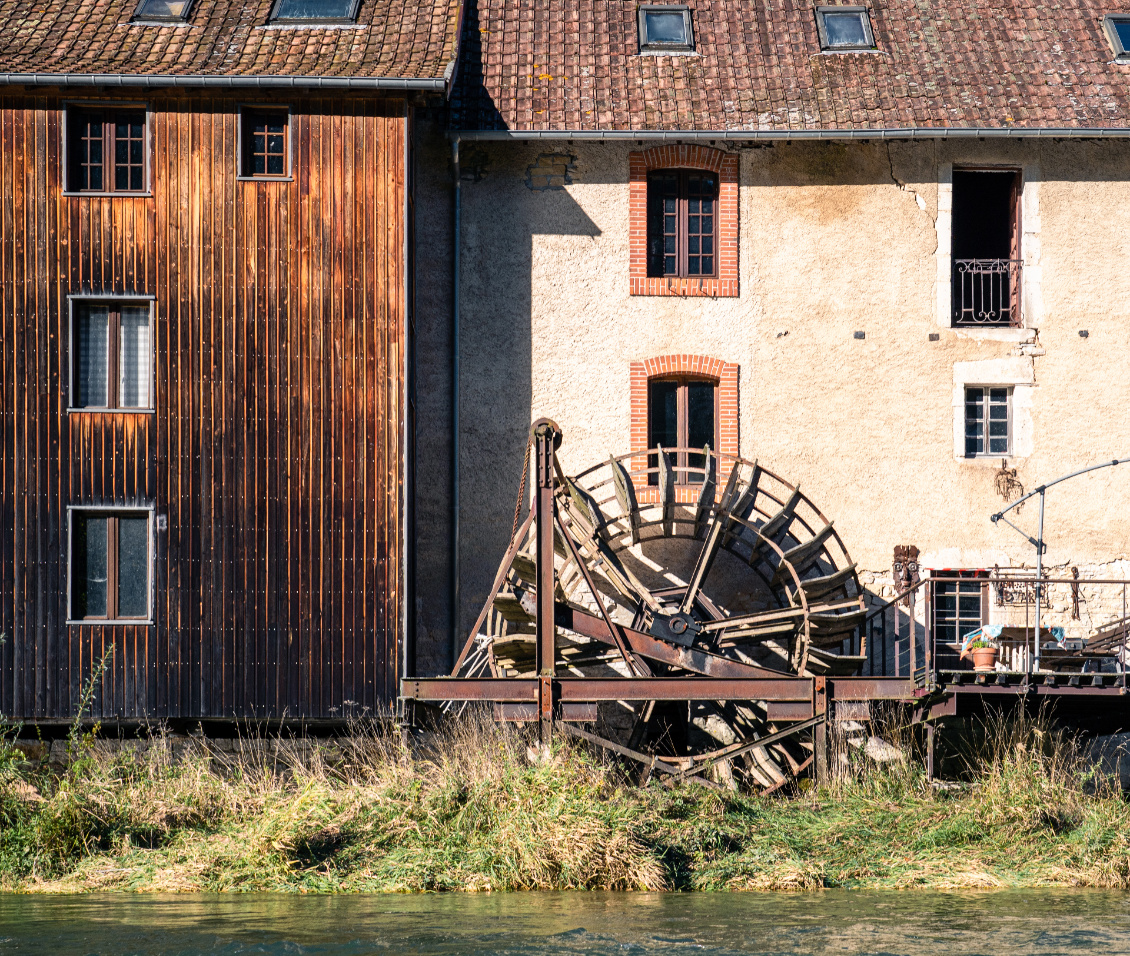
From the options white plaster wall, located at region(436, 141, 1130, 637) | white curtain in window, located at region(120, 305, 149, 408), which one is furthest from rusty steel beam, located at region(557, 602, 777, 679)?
white curtain in window, located at region(120, 305, 149, 408)

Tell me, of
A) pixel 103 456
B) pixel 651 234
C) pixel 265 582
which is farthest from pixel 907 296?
pixel 103 456

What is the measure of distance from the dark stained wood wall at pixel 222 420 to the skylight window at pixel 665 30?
3890mm

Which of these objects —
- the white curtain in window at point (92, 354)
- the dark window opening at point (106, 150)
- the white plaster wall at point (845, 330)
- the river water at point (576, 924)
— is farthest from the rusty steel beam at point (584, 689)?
the dark window opening at point (106, 150)

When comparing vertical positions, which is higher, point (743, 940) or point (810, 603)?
point (810, 603)

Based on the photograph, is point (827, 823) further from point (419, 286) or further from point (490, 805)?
point (419, 286)

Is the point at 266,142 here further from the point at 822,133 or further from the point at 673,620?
the point at 673,620

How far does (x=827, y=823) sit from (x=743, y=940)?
10.7 ft

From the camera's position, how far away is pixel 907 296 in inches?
731

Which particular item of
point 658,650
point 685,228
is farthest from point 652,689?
point 685,228

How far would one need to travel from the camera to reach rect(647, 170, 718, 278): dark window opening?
18.8 m

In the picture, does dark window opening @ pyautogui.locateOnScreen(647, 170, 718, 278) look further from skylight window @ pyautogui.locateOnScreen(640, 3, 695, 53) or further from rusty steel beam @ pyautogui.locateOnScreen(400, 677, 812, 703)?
rusty steel beam @ pyautogui.locateOnScreen(400, 677, 812, 703)

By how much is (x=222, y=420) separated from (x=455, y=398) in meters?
2.78

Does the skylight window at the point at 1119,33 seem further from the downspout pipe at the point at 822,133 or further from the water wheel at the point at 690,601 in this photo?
the water wheel at the point at 690,601

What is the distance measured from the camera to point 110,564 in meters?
16.6
